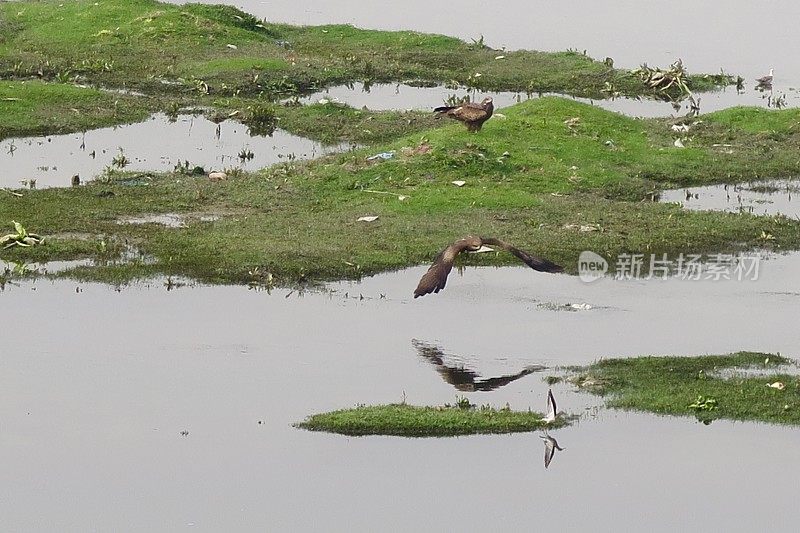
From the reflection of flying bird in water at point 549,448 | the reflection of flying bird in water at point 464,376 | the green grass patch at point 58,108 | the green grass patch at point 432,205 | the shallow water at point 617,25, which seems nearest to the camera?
the reflection of flying bird in water at point 549,448

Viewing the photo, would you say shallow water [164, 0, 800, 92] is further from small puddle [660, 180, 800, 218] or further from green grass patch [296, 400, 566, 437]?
green grass patch [296, 400, 566, 437]

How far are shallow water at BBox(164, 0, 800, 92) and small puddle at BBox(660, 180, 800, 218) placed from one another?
9454mm

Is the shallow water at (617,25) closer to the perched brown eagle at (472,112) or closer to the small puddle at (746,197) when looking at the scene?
the small puddle at (746,197)

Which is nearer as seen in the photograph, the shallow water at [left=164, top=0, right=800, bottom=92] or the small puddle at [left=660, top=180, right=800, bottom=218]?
the small puddle at [left=660, top=180, right=800, bottom=218]

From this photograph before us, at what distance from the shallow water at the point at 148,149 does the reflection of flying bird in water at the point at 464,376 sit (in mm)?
8626

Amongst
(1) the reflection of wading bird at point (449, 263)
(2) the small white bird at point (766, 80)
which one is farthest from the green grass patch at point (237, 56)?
(1) the reflection of wading bird at point (449, 263)

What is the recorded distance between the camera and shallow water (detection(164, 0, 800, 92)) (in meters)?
37.2

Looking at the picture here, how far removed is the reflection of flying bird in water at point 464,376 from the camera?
1565 cm

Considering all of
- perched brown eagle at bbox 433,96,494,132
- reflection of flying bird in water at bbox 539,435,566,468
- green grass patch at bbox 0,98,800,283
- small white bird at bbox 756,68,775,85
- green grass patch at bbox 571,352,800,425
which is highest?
small white bird at bbox 756,68,775,85

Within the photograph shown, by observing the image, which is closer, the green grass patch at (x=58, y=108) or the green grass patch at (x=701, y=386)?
the green grass patch at (x=701, y=386)

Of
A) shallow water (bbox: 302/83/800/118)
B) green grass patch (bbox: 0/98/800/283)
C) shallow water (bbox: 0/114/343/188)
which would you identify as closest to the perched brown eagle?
green grass patch (bbox: 0/98/800/283)

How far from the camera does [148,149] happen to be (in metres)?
25.7

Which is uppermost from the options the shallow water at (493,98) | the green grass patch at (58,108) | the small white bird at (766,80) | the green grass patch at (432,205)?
the small white bird at (766,80)

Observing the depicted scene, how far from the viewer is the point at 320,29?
36375mm
